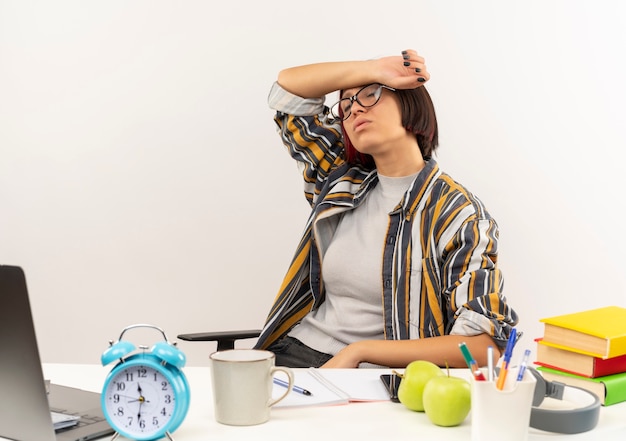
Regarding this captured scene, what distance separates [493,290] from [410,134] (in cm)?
58

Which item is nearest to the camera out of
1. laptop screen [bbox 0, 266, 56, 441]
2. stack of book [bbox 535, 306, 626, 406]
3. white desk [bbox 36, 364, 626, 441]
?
laptop screen [bbox 0, 266, 56, 441]

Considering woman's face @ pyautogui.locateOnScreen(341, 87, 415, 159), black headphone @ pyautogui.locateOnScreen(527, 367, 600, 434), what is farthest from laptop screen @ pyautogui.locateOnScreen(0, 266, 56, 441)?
woman's face @ pyautogui.locateOnScreen(341, 87, 415, 159)

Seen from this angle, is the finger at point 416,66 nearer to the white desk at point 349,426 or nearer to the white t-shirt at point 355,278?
the white t-shirt at point 355,278

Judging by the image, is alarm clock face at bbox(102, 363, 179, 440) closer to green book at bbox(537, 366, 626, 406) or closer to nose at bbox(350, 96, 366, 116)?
green book at bbox(537, 366, 626, 406)

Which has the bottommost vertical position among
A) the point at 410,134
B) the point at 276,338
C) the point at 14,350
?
the point at 276,338

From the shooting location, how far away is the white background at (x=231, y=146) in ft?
8.80

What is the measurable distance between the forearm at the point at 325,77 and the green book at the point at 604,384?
3.62ft

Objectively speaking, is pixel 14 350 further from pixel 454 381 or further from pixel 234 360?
pixel 454 381

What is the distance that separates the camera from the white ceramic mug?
1.13 meters

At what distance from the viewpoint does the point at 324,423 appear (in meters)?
1.17

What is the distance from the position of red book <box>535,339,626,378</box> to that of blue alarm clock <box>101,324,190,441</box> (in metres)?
0.68

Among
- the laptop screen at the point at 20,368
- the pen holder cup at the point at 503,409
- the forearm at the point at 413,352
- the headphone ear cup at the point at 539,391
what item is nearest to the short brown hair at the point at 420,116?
the forearm at the point at 413,352

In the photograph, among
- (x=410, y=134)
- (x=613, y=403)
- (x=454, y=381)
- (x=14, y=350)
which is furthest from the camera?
(x=410, y=134)

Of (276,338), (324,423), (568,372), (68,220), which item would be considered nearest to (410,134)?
(276,338)
